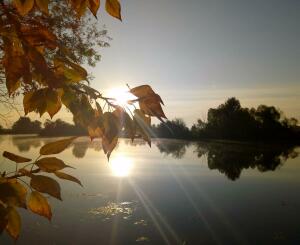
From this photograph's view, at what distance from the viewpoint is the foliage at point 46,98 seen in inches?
34.0

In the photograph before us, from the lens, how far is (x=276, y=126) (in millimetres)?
84625

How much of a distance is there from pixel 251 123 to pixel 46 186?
8805 cm

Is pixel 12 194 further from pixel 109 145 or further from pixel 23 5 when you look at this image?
pixel 23 5

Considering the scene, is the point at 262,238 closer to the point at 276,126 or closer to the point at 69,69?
the point at 69,69

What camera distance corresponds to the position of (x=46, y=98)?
0.98 m

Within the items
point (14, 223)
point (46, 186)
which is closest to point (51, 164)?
point (46, 186)

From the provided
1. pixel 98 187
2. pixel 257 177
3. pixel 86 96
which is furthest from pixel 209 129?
pixel 86 96

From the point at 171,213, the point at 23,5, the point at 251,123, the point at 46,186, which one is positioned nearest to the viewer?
the point at 46,186

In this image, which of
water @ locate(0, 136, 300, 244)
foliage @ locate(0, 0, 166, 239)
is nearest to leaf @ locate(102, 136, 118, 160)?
foliage @ locate(0, 0, 166, 239)

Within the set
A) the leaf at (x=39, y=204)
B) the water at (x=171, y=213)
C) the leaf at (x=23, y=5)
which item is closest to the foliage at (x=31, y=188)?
the leaf at (x=39, y=204)

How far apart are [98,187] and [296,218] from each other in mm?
12532

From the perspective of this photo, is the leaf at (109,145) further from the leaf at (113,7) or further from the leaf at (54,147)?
the leaf at (113,7)

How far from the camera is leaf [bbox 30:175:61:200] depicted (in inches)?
33.4

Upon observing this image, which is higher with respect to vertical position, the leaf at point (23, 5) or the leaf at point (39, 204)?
the leaf at point (23, 5)
